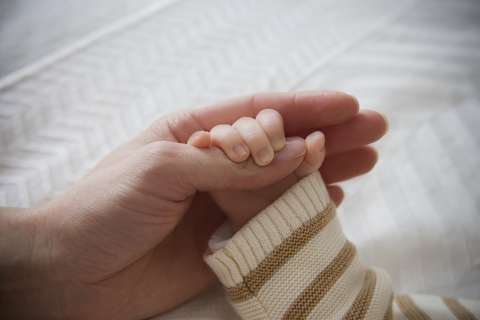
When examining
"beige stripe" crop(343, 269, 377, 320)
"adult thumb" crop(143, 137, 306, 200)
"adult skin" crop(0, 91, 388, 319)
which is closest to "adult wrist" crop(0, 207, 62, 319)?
"adult skin" crop(0, 91, 388, 319)

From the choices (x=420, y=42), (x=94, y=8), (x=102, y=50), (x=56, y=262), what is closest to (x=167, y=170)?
(x=56, y=262)

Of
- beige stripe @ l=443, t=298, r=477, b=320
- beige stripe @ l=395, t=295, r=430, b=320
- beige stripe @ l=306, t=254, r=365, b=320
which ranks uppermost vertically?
beige stripe @ l=306, t=254, r=365, b=320

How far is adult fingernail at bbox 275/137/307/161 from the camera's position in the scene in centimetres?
61

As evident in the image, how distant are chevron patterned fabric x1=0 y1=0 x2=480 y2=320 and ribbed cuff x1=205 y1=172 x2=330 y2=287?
119 mm

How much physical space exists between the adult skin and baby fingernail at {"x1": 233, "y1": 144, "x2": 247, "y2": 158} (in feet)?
0.08

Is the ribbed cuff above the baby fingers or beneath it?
beneath

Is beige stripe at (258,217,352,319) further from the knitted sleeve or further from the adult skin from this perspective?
the adult skin

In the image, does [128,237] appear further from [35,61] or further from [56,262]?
[35,61]

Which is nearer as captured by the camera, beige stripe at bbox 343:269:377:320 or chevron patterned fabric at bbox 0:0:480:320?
beige stripe at bbox 343:269:377:320

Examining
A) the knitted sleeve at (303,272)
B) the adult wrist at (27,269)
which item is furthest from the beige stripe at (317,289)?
the adult wrist at (27,269)

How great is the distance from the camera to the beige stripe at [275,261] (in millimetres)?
582

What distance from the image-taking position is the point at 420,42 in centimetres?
104

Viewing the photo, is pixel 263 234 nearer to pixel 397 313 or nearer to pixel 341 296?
pixel 341 296

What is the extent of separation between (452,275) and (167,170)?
648mm
